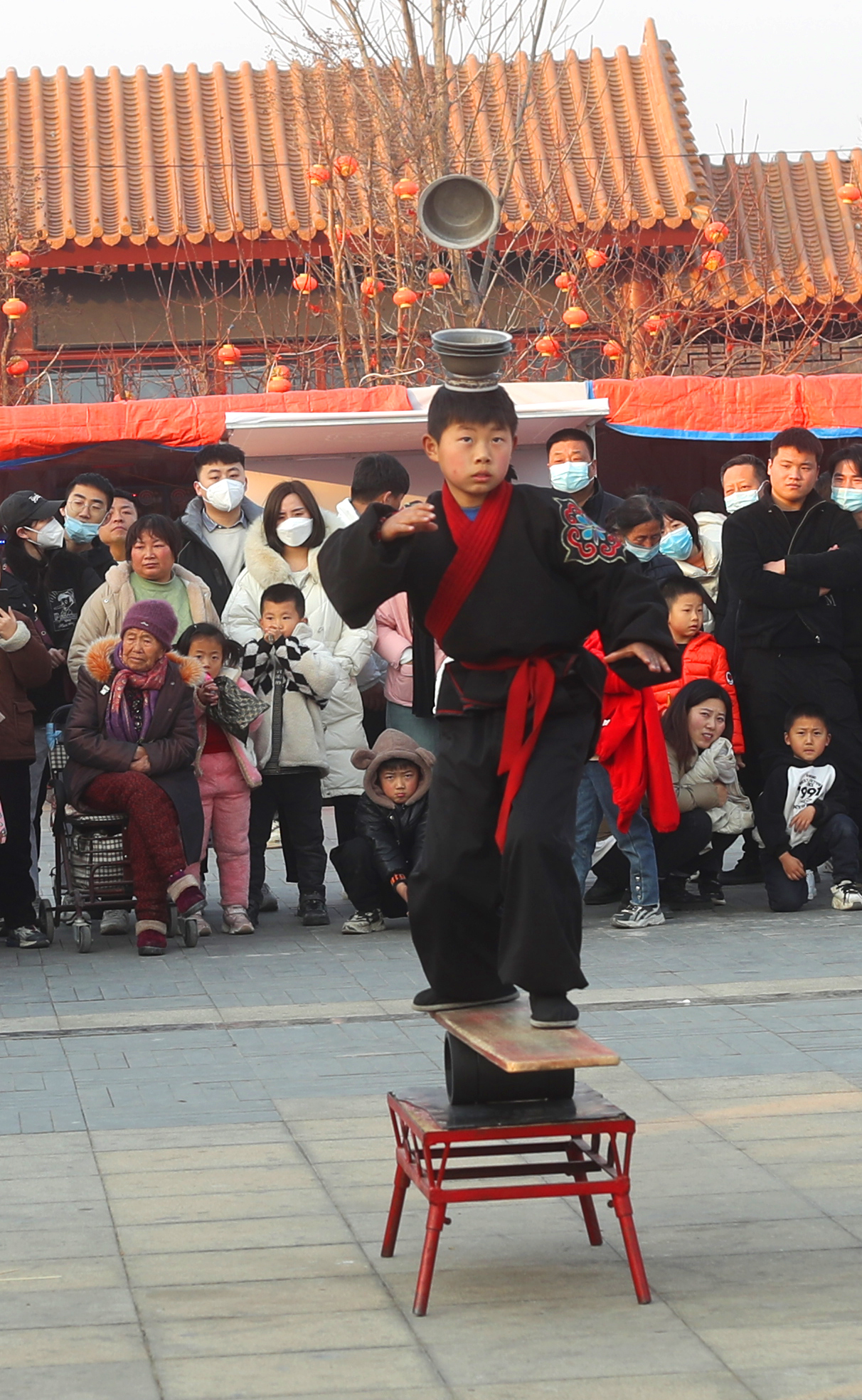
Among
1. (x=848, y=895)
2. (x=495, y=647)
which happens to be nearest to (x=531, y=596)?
(x=495, y=647)

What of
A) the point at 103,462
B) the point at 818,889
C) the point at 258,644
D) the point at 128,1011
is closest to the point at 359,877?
the point at 258,644

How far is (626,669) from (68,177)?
14848 millimetres

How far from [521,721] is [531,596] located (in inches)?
10.6

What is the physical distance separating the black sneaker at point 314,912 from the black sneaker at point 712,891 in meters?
1.80

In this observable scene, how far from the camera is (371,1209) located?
436cm

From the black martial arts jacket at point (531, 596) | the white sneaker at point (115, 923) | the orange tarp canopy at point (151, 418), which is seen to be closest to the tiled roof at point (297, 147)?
the orange tarp canopy at point (151, 418)

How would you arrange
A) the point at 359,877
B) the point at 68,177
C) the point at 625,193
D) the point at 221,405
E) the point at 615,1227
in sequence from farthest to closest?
the point at 68,177, the point at 625,193, the point at 221,405, the point at 359,877, the point at 615,1227

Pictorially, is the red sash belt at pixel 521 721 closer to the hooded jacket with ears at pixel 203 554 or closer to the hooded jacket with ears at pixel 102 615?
the hooded jacket with ears at pixel 102 615

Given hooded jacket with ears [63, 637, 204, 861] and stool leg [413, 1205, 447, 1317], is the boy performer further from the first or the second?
hooded jacket with ears [63, 637, 204, 861]

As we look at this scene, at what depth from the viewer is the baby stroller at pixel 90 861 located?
7965mm

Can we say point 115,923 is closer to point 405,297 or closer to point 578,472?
point 578,472

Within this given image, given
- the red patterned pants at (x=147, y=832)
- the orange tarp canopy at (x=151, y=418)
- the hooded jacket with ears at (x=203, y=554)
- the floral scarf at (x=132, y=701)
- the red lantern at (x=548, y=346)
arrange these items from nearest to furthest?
the red patterned pants at (x=147, y=832) → the floral scarf at (x=132, y=701) → the hooded jacket with ears at (x=203, y=554) → the orange tarp canopy at (x=151, y=418) → the red lantern at (x=548, y=346)

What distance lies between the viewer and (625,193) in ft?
53.7

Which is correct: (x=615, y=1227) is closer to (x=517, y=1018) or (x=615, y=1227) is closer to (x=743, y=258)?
(x=517, y=1018)
